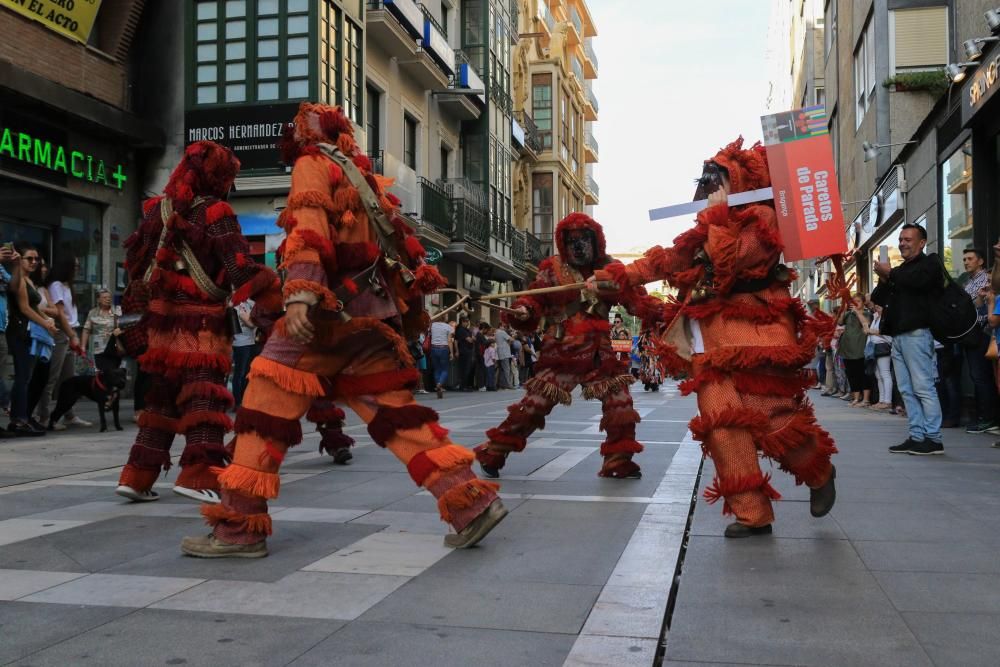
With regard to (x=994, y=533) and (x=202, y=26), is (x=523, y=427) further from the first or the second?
(x=202, y=26)

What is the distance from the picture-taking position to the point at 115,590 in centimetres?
376

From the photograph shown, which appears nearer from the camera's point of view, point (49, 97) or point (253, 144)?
point (49, 97)

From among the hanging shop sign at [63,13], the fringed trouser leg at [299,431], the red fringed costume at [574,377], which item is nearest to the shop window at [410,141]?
the hanging shop sign at [63,13]

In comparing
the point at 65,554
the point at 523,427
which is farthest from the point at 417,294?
the point at 523,427

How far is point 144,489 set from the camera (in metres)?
5.82

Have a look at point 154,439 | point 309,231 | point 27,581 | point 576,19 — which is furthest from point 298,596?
point 576,19

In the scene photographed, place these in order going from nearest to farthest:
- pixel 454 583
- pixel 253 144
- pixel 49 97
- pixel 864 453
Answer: pixel 454 583, pixel 864 453, pixel 49 97, pixel 253 144

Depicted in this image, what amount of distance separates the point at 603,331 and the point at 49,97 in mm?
10828

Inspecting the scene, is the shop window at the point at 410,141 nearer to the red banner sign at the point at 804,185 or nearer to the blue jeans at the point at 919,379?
the blue jeans at the point at 919,379

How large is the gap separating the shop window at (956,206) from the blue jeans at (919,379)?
21.3ft

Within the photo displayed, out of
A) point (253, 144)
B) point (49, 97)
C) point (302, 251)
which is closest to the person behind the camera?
point (302, 251)

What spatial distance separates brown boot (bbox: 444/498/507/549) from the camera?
4.43 m

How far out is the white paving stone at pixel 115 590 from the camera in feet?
11.8

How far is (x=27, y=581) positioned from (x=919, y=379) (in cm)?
694
